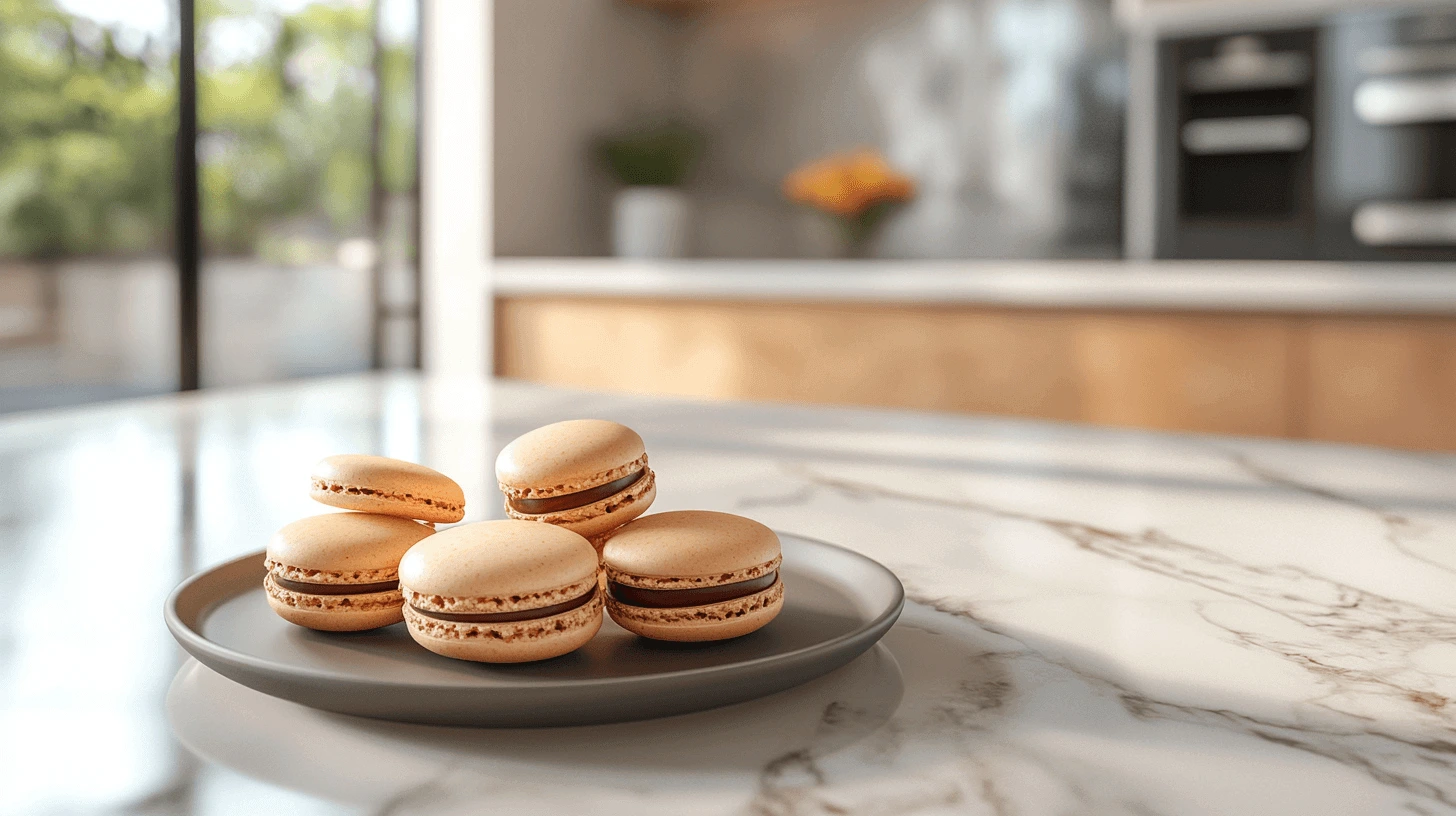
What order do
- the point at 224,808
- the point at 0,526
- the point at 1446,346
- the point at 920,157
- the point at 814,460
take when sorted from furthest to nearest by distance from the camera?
the point at 920,157 < the point at 1446,346 < the point at 814,460 < the point at 0,526 < the point at 224,808

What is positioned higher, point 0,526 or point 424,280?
point 424,280

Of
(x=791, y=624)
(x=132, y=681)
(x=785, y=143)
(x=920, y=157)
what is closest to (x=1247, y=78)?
(x=920, y=157)

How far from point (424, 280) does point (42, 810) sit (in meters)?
2.83

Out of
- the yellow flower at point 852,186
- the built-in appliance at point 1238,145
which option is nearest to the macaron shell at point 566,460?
the built-in appliance at point 1238,145

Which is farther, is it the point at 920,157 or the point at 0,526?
the point at 920,157

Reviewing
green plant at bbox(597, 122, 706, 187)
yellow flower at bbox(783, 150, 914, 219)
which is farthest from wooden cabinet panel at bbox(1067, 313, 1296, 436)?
green plant at bbox(597, 122, 706, 187)

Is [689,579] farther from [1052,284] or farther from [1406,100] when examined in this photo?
[1406,100]

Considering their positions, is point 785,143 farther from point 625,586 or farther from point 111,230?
point 625,586

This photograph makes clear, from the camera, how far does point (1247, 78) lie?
2.20 metres

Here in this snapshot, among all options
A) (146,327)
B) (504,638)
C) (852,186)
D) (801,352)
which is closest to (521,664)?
(504,638)

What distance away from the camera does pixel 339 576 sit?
427 millimetres

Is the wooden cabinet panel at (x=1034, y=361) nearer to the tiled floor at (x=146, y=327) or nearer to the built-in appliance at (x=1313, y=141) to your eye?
the built-in appliance at (x=1313, y=141)

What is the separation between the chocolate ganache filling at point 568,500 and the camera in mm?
459

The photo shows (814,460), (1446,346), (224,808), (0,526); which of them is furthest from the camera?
(1446,346)
